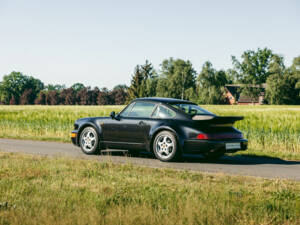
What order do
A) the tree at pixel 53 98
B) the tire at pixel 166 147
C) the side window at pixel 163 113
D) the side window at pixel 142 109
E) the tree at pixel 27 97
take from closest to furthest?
1. the tire at pixel 166 147
2. the side window at pixel 163 113
3. the side window at pixel 142 109
4. the tree at pixel 27 97
5. the tree at pixel 53 98

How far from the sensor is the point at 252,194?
5.74 m

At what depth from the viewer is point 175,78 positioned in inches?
4651

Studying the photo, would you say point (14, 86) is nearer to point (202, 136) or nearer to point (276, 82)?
point (276, 82)

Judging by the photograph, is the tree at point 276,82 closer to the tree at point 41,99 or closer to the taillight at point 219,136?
the tree at point 41,99

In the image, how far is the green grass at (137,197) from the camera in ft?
14.8

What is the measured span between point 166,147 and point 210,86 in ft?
356

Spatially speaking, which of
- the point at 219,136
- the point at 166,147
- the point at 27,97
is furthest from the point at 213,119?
the point at 27,97

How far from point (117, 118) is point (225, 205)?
575 cm

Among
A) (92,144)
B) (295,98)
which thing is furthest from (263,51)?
(92,144)

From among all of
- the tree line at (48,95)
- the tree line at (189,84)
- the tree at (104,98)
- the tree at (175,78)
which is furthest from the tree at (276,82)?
the tree at (104,98)

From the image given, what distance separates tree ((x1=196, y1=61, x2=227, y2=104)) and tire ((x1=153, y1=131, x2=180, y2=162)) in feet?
327

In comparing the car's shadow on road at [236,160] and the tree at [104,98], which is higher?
the tree at [104,98]

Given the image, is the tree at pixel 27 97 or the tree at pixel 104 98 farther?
the tree at pixel 27 97

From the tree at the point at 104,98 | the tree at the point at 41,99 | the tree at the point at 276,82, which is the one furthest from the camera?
the tree at the point at 41,99
